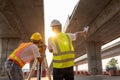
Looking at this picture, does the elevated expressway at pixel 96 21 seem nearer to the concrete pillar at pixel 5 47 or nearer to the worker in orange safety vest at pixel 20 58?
the concrete pillar at pixel 5 47

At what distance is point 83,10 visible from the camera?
30.0 m

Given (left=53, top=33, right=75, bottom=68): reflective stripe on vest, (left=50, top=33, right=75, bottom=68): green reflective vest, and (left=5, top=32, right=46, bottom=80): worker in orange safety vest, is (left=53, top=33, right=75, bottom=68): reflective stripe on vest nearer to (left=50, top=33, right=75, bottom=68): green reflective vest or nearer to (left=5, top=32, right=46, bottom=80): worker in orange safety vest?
A: (left=50, top=33, right=75, bottom=68): green reflective vest

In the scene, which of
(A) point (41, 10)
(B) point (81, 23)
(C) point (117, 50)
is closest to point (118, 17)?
(B) point (81, 23)

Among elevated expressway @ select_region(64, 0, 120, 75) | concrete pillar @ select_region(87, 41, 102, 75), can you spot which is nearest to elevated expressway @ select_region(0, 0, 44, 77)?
elevated expressway @ select_region(64, 0, 120, 75)

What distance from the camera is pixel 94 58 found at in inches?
1745

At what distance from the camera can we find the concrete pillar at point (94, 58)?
42.9m

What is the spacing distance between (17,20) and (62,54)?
2378 centimetres

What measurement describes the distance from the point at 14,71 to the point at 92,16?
2751cm

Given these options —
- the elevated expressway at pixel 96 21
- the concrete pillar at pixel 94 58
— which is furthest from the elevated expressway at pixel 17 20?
the concrete pillar at pixel 94 58

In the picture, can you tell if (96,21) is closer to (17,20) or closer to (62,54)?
(17,20)

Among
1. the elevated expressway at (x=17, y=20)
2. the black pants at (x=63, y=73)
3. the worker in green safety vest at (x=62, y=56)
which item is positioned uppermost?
the elevated expressway at (x=17, y=20)

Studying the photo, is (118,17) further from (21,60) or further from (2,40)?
(21,60)

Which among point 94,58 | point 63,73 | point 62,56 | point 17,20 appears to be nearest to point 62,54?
point 62,56

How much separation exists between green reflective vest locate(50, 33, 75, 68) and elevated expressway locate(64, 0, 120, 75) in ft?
61.0
